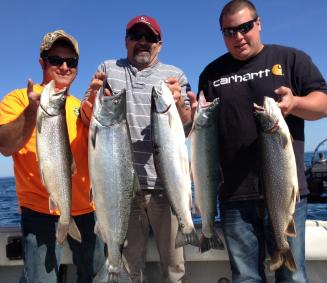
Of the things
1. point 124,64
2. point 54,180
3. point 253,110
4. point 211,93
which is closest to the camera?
point 54,180

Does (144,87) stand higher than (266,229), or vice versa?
(144,87)

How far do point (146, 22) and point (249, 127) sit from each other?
1.69 metres

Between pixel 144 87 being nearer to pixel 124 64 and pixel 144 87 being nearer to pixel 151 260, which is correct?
pixel 124 64

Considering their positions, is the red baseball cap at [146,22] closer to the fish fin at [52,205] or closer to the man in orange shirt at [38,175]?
the man in orange shirt at [38,175]

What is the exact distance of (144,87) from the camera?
4.51 metres

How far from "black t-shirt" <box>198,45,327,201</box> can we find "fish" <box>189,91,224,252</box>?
0.30ft

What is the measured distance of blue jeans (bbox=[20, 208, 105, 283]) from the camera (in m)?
3.89

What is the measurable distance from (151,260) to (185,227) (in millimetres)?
961

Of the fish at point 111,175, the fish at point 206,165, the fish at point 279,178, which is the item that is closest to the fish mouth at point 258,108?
the fish at point 279,178

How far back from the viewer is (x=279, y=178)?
391cm

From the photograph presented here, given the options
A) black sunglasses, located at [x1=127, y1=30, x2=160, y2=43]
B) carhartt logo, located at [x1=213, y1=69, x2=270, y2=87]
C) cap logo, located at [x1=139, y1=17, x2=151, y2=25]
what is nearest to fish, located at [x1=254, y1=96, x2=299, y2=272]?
carhartt logo, located at [x1=213, y1=69, x2=270, y2=87]

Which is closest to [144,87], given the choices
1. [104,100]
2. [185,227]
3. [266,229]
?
[104,100]

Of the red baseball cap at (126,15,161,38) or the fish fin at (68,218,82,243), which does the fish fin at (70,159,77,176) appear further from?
the red baseball cap at (126,15,161,38)

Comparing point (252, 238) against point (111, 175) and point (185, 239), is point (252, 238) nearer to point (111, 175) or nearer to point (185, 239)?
point (185, 239)
